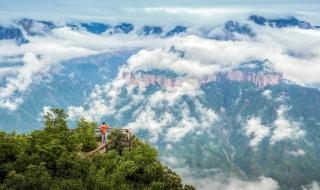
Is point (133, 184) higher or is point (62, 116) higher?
point (62, 116)

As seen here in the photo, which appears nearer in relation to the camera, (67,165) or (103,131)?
(67,165)

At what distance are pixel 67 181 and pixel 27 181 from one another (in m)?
5.25

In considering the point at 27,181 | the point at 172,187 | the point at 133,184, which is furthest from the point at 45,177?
the point at 172,187

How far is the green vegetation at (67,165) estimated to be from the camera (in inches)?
2645

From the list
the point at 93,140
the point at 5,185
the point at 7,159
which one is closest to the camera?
the point at 5,185

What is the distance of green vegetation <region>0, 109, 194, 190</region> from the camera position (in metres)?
67.2

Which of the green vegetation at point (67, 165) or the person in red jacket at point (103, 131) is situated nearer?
the green vegetation at point (67, 165)

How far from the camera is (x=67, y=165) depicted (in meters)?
74.2

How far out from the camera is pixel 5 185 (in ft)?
213

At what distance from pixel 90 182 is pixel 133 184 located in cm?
726

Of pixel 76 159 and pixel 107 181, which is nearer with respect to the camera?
pixel 107 181

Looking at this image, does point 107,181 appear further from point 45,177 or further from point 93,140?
point 93,140

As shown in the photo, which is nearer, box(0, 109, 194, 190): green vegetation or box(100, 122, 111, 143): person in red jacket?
box(0, 109, 194, 190): green vegetation

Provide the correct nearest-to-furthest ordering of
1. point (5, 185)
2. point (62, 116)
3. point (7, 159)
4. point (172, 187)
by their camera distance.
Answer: point (5, 185), point (172, 187), point (7, 159), point (62, 116)
